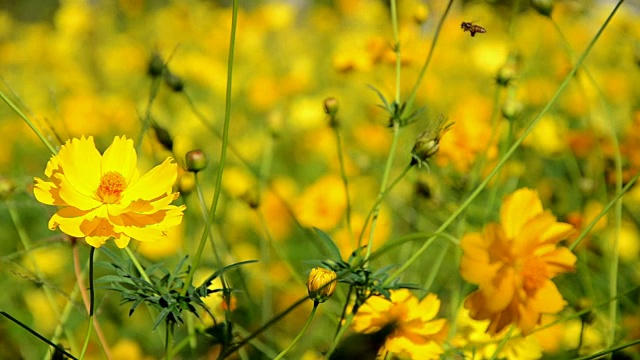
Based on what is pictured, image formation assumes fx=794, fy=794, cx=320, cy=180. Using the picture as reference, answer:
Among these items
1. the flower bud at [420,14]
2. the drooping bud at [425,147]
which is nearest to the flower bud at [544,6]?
the flower bud at [420,14]

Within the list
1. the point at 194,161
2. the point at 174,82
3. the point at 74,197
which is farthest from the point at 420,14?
the point at 74,197

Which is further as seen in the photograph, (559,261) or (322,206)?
(322,206)

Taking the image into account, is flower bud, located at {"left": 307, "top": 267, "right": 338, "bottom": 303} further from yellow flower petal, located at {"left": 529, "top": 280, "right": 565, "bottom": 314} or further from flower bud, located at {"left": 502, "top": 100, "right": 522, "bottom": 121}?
flower bud, located at {"left": 502, "top": 100, "right": 522, "bottom": 121}

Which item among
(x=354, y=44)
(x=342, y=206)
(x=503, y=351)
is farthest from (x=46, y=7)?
(x=503, y=351)

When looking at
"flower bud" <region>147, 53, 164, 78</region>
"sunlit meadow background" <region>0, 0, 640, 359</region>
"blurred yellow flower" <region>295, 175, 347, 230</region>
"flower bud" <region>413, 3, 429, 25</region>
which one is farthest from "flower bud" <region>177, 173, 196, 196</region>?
"blurred yellow flower" <region>295, 175, 347, 230</region>

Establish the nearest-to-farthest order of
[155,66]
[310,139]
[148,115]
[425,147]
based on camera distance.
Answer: [425,147]
[148,115]
[155,66]
[310,139]

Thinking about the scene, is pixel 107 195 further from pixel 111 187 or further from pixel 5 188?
pixel 5 188

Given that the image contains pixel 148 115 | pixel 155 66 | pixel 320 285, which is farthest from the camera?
pixel 155 66
